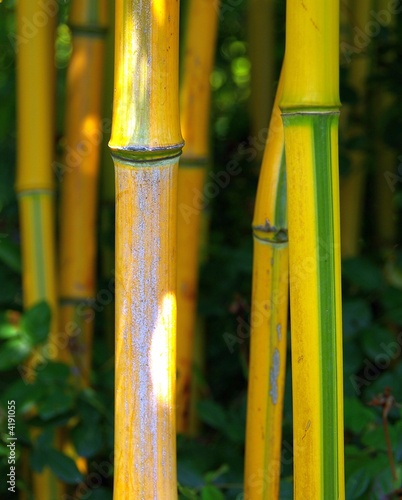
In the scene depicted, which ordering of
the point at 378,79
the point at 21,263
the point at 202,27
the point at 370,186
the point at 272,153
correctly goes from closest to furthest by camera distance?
the point at 272,153 < the point at 202,27 < the point at 21,263 < the point at 378,79 < the point at 370,186

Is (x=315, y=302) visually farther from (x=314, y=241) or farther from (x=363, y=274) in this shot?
(x=363, y=274)

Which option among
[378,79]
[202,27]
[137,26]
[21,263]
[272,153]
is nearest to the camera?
[137,26]

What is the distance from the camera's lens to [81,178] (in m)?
1.10

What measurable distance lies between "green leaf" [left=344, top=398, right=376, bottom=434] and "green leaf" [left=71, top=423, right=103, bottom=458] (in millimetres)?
316

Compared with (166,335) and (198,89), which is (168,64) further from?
(198,89)

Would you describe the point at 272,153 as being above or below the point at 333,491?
above

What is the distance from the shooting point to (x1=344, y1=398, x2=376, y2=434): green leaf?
2.73ft

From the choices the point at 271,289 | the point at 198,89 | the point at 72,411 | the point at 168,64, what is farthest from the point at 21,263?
the point at 168,64

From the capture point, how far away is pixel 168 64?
53 cm

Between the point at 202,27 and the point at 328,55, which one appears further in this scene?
the point at 202,27

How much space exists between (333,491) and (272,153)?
0.28 meters

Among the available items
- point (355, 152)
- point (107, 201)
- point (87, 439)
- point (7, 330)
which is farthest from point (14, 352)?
point (355, 152)

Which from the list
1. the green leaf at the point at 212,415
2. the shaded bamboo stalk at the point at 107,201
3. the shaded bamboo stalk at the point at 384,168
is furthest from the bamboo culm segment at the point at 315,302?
the shaded bamboo stalk at the point at 384,168

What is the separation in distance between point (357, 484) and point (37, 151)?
1.94 ft
